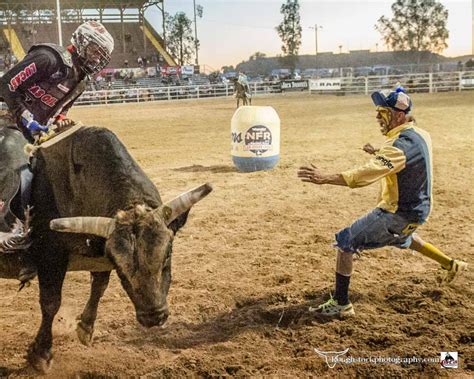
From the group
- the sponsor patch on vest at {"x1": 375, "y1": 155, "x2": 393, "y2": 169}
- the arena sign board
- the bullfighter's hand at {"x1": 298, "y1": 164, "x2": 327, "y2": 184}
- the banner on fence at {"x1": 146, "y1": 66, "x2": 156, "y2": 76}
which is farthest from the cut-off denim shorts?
the banner on fence at {"x1": 146, "y1": 66, "x2": 156, "y2": 76}

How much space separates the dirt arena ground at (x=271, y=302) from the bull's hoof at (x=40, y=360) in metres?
0.07

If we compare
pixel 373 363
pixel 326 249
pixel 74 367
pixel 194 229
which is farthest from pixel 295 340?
pixel 194 229

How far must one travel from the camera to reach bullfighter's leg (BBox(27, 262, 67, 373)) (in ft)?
12.9

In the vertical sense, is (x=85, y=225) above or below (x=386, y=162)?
below

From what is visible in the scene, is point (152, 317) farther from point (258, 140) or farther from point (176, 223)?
point (258, 140)

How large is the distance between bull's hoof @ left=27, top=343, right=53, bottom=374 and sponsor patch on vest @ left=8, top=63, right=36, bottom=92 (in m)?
1.82

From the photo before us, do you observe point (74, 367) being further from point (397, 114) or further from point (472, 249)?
point (472, 249)

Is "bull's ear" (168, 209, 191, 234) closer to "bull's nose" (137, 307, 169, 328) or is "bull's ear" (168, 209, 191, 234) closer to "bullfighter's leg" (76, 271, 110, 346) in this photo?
"bull's nose" (137, 307, 169, 328)

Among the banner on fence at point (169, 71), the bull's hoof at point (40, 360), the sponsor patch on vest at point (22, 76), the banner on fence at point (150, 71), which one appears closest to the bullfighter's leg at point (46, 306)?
the bull's hoof at point (40, 360)

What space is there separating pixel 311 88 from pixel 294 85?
2.29 m

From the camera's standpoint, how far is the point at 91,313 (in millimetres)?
4285

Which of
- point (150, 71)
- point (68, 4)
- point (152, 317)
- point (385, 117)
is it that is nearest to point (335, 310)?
point (385, 117)

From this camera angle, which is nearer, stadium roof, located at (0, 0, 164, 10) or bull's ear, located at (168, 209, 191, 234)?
bull's ear, located at (168, 209, 191, 234)

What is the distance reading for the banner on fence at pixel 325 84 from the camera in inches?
1491
